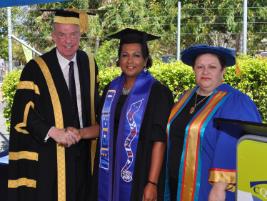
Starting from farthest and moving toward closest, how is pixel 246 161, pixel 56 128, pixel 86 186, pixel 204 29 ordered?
pixel 204 29 → pixel 86 186 → pixel 56 128 → pixel 246 161

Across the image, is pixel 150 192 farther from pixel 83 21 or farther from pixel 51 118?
pixel 83 21

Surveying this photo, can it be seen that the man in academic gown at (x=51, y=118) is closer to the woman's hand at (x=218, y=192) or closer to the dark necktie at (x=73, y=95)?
the dark necktie at (x=73, y=95)

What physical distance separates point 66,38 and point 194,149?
47.0 inches

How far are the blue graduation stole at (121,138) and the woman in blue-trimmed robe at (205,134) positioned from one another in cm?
23

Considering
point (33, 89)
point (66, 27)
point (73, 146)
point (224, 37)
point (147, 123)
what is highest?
point (224, 37)

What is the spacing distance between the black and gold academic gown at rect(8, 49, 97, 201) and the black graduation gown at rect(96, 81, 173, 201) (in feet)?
1.79

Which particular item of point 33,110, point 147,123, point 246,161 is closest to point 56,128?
point 33,110

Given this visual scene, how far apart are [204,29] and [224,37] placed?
100 centimetres

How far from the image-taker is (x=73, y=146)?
10.3 feet

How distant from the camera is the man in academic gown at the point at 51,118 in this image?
3.05 m

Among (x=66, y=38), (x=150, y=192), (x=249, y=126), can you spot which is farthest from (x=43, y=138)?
(x=249, y=126)

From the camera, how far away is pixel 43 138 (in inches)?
118

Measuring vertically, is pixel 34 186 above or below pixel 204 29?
below

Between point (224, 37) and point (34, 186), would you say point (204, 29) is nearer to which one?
point (224, 37)
